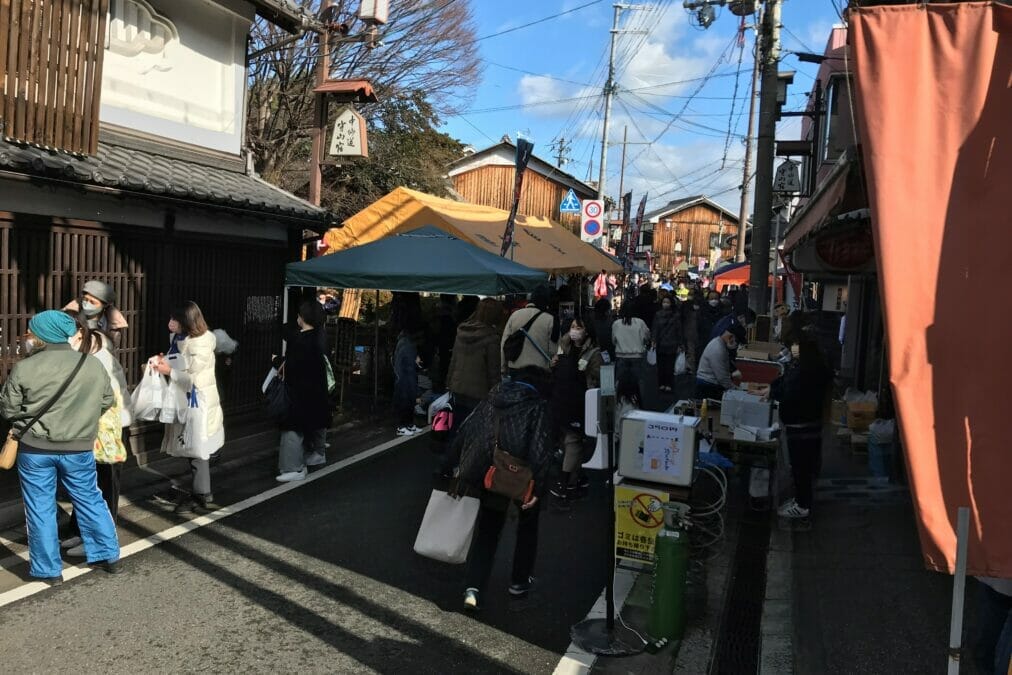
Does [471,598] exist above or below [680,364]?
below

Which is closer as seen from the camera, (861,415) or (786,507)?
(786,507)

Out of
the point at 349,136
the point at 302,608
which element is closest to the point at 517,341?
the point at 302,608

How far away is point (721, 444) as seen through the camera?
6.89 meters

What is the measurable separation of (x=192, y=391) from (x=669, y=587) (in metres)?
4.26

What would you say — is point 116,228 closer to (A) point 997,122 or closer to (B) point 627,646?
(B) point 627,646

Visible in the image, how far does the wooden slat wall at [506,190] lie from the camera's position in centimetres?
3950

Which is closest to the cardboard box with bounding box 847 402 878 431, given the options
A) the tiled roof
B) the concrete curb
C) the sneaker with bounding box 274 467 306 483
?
the concrete curb

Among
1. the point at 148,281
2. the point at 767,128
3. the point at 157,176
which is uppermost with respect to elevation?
the point at 767,128

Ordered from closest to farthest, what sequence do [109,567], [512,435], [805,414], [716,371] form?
[512,435] → [109,567] → [805,414] → [716,371]

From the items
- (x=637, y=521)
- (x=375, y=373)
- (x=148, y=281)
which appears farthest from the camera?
(x=375, y=373)

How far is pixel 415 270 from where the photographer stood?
9664 mm

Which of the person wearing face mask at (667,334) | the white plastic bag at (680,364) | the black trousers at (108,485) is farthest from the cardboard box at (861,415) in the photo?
the black trousers at (108,485)

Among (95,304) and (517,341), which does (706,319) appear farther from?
(95,304)

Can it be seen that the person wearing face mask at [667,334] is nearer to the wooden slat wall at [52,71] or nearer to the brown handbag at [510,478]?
the wooden slat wall at [52,71]
